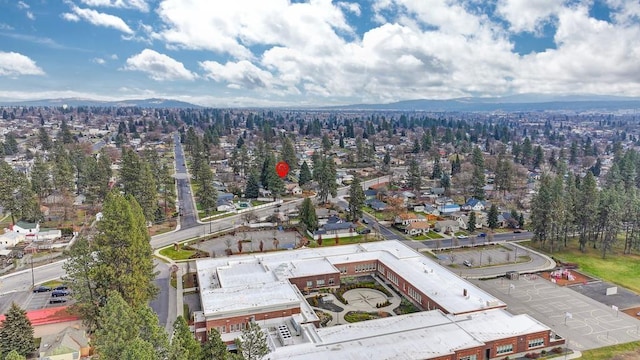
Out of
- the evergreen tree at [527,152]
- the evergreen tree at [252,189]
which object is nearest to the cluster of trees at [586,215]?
the evergreen tree at [252,189]

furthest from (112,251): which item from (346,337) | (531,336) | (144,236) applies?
(531,336)

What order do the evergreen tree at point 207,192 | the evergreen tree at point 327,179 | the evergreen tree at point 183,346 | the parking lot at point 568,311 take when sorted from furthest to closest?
the evergreen tree at point 327,179, the evergreen tree at point 207,192, the parking lot at point 568,311, the evergreen tree at point 183,346

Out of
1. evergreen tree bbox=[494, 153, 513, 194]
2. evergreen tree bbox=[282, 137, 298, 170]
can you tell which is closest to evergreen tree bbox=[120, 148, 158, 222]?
evergreen tree bbox=[282, 137, 298, 170]

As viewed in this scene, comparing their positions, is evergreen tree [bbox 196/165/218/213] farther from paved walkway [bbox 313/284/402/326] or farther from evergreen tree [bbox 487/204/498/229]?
evergreen tree [bbox 487/204/498/229]

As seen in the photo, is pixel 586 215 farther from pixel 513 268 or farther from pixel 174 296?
pixel 174 296

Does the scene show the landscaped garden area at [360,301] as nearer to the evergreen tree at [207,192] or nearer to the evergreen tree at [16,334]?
the evergreen tree at [16,334]

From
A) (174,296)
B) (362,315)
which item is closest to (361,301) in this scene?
(362,315)

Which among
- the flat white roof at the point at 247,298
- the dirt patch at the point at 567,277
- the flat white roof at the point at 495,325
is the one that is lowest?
the dirt patch at the point at 567,277
